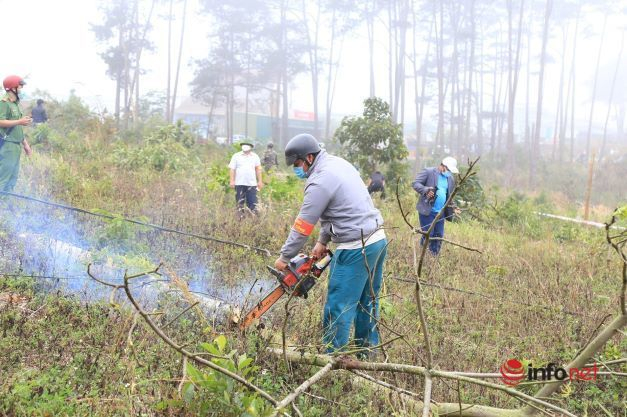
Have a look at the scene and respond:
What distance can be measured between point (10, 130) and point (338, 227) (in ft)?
17.0

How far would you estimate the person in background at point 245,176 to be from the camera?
30.9ft

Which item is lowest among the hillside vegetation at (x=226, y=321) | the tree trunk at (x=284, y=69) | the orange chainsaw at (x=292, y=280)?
the hillside vegetation at (x=226, y=321)

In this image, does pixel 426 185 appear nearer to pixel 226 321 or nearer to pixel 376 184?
pixel 376 184

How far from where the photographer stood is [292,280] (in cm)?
411

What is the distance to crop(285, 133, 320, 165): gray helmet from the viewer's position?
169 inches

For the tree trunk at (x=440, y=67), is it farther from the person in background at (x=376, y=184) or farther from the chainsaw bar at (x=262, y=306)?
the chainsaw bar at (x=262, y=306)

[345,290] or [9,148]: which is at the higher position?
[9,148]

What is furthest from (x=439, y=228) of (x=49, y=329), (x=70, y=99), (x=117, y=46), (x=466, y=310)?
(x=117, y=46)

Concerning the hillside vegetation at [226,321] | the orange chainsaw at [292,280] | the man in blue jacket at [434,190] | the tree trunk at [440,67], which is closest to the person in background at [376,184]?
the hillside vegetation at [226,321]

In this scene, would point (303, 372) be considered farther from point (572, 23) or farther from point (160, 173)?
point (572, 23)

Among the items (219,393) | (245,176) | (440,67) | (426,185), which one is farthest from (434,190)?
(440,67)

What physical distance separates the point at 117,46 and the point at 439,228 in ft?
93.6

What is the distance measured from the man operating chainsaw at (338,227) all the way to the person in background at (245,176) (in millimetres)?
5107

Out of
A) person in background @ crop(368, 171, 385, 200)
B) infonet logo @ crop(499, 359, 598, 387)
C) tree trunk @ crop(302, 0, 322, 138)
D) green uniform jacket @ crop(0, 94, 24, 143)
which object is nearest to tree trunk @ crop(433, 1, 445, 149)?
tree trunk @ crop(302, 0, 322, 138)
